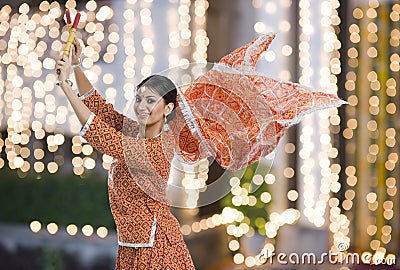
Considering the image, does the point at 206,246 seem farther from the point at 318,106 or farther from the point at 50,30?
the point at 318,106

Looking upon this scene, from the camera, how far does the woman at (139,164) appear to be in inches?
60.2

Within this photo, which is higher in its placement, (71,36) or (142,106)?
(71,36)

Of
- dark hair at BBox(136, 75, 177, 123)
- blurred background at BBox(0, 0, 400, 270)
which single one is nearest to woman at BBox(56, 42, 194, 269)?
dark hair at BBox(136, 75, 177, 123)

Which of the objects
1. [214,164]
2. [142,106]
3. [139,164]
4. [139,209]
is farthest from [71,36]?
[214,164]

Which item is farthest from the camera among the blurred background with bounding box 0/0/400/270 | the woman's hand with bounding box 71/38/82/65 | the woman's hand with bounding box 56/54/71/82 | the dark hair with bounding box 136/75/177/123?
the blurred background with bounding box 0/0/400/270

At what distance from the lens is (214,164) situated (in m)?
3.10

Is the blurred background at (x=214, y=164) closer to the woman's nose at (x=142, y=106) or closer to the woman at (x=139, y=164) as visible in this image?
the woman at (x=139, y=164)

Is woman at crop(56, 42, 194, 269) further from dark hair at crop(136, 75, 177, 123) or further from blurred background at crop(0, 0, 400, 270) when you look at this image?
blurred background at crop(0, 0, 400, 270)

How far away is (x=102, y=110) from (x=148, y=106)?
0.73 ft

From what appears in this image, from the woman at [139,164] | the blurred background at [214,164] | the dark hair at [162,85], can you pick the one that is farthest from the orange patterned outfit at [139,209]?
the blurred background at [214,164]

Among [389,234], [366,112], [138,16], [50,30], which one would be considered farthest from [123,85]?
[389,234]

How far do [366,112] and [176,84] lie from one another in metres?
1.54

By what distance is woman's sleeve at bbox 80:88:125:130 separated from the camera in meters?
1.75

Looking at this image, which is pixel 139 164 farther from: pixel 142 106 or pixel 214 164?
pixel 214 164
